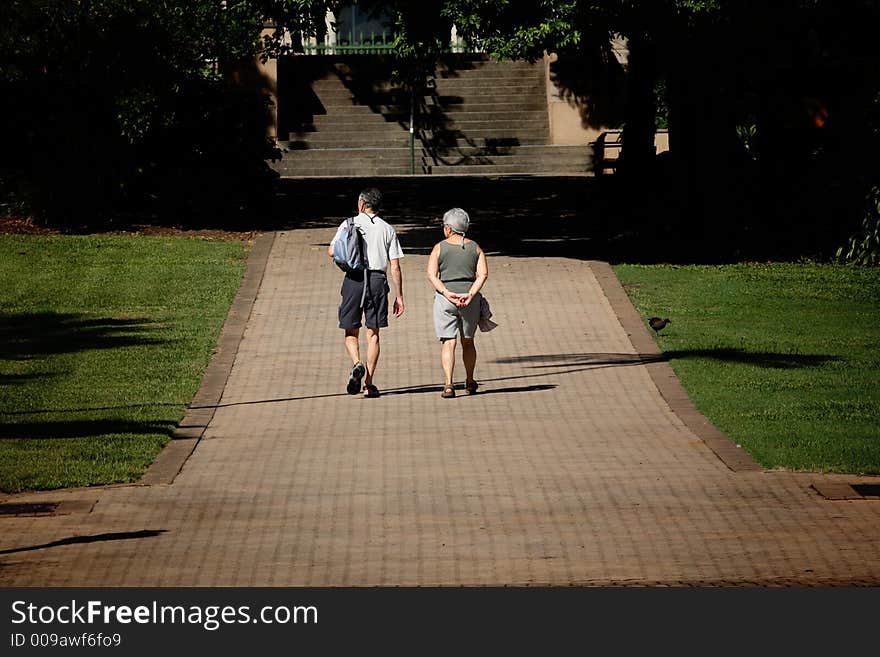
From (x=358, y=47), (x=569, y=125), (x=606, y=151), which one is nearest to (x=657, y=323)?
(x=606, y=151)

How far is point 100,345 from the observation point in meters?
15.5

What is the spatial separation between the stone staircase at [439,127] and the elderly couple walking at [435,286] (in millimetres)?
19329

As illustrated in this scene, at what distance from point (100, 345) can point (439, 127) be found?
19.4m

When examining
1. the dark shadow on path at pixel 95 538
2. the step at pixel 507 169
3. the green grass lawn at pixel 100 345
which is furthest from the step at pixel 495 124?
the dark shadow on path at pixel 95 538

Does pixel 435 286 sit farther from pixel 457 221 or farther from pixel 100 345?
pixel 100 345

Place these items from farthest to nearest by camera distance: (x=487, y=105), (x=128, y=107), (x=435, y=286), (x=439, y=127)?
(x=487, y=105) < (x=439, y=127) < (x=128, y=107) < (x=435, y=286)

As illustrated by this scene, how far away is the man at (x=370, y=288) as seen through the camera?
13.1 meters

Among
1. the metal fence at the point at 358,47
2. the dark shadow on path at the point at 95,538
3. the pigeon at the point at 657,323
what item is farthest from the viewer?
the metal fence at the point at 358,47

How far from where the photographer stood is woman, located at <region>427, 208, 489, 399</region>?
13.0 m

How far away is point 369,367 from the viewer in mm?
13180

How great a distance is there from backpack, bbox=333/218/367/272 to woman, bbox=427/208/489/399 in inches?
24.6

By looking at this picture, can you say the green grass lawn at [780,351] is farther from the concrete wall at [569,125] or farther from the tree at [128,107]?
the concrete wall at [569,125]

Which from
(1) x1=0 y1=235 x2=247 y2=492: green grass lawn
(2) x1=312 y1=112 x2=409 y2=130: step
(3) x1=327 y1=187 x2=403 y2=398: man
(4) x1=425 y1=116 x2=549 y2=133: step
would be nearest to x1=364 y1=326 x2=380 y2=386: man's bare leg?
(3) x1=327 y1=187 x2=403 y2=398: man

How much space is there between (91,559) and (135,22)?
636 inches
